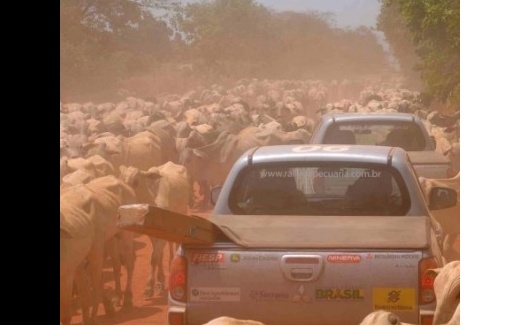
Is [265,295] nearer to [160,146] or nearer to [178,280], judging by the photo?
[178,280]

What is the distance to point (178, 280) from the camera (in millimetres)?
5344

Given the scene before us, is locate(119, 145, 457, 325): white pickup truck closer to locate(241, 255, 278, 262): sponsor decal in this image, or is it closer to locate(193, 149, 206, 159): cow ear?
locate(241, 255, 278, 262): sponsor decal

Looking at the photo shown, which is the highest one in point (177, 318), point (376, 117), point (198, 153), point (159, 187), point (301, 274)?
point (376, 117)

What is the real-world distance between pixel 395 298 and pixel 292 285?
1.56ft

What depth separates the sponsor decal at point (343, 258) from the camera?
5301mm

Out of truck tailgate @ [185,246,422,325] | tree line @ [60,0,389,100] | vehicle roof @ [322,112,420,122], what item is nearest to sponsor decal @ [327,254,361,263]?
truck tailgate @ [185,246,422,325]

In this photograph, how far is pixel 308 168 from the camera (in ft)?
20.4

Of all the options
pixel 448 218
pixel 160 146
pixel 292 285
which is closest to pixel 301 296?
pixel 292 285

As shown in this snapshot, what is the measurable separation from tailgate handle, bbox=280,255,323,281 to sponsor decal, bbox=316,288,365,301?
0.08 meters

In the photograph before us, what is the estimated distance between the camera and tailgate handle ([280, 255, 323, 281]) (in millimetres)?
5312

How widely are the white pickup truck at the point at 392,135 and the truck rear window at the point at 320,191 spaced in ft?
2.56
